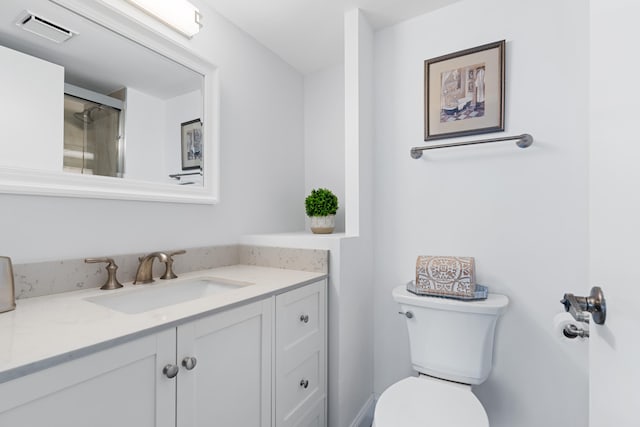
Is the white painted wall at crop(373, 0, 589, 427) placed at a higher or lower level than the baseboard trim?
higher

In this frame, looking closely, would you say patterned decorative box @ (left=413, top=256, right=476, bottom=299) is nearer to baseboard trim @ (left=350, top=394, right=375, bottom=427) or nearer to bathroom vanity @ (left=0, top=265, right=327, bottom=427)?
bathroom vanity @ (left=0, top=265, right=327, bottom=427)

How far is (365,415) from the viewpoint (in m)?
1.67

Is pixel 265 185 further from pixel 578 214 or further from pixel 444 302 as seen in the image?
pixel 578 214

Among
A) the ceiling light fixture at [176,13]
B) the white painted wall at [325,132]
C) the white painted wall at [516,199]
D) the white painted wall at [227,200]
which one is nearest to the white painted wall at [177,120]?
the white painted wall at [227,200]

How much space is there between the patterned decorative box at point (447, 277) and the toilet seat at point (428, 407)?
1.25ft

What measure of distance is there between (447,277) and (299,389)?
0.82 m

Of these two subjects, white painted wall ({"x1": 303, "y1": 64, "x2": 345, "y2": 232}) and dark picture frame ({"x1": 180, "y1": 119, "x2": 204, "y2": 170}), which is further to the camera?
white painted wall ({"x1": 303, "y1": 64, "x2": 345, "y2": 232})

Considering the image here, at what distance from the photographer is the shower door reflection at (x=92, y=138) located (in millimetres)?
1055

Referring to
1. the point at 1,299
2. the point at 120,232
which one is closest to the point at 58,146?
the point at 120,232

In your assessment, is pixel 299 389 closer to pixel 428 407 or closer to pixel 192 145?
pixel 428 407

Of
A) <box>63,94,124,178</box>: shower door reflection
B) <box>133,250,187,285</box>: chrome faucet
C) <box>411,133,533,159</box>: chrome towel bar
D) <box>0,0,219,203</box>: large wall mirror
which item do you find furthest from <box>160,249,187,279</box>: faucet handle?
<box>411,133,533,159</box>: chrome towel bar

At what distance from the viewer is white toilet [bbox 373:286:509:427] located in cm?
106

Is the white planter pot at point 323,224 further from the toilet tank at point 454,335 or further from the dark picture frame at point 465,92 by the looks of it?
the dark picture frame at point 465,92

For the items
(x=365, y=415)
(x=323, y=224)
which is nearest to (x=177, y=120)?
(x=323, y=224)
